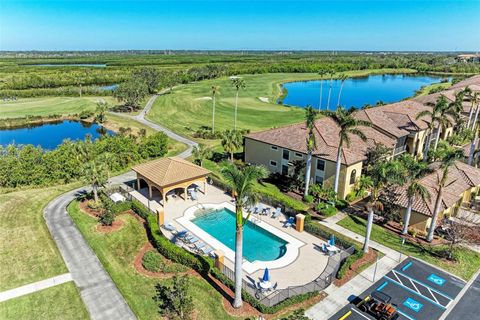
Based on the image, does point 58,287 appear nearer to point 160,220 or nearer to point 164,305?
point 164,305

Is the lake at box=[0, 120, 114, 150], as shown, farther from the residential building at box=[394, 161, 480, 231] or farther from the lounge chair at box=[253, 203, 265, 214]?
the residential building at box=[394, 161, 480, 231]

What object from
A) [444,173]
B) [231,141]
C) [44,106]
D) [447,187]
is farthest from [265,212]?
Answer: [44,106]

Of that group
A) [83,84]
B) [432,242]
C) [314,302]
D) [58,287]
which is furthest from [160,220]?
[83,84]

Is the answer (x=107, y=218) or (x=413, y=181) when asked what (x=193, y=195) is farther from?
(x=413, y=181)

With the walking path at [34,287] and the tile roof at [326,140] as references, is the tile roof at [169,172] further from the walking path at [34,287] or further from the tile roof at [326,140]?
the walking path at [34,287]

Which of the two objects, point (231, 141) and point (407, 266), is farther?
point (231, 141)

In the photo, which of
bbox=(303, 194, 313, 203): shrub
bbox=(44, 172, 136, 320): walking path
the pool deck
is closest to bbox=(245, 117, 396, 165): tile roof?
bbox=(303, 194, 313, 203): shrub
